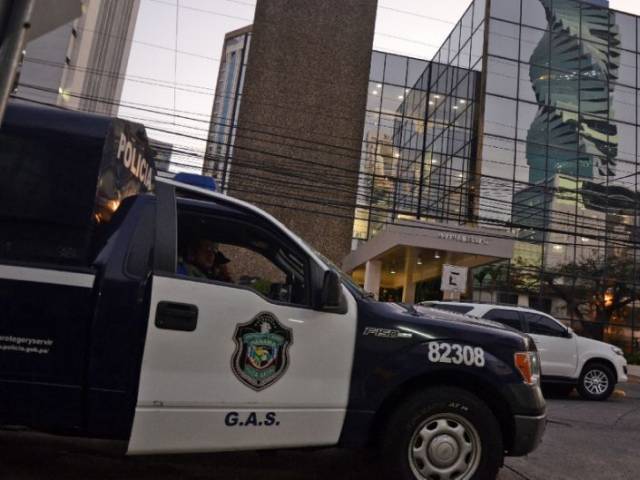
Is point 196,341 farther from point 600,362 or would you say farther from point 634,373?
point 634,373

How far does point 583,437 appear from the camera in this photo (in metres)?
7.04

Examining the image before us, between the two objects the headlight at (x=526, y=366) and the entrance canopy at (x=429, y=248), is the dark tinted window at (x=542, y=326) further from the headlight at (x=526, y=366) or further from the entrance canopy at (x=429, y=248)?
the entrance canopy at (x=429, y=248)

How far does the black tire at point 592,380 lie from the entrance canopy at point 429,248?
10.7 meters

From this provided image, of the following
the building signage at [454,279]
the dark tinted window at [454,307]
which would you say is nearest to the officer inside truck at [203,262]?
the dark tinted window at [454,307]

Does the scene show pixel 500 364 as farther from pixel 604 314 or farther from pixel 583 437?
pixel 604 314

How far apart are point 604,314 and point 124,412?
103ft

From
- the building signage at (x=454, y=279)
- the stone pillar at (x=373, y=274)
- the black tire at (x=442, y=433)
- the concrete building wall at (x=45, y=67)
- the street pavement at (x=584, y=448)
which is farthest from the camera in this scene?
the concrete building wall at (x=45, y=67)

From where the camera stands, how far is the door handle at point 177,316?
3.25m

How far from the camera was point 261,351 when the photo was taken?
3.41 metres

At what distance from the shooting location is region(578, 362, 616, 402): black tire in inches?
448

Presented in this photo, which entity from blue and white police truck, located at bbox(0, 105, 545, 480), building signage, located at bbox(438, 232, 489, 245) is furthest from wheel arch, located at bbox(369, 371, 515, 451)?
building signage, located at bbox(438, 232, 489, 245)

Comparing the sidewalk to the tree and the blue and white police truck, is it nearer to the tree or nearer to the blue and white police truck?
the tree

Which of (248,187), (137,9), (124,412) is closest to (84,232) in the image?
(124,412)

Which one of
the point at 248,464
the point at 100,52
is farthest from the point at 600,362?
the point at 100,52
